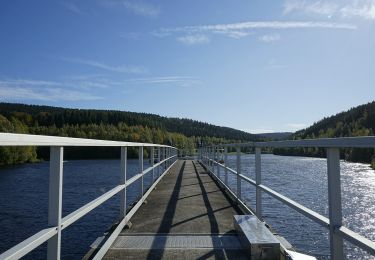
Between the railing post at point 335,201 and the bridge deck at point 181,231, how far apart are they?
4.88 ft

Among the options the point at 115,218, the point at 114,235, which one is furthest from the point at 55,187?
the point at 115,218

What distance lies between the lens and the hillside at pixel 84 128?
77.9 m

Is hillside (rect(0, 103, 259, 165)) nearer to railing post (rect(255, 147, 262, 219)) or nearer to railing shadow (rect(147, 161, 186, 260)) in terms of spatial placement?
railing shadow (rect(147, 161, 186, 260))

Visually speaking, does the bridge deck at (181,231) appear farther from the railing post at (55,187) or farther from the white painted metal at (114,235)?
the railing post at (55,187)

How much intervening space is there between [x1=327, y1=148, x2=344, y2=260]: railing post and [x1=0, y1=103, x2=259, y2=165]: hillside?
65.0 m

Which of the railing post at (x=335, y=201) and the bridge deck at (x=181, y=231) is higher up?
the railing post at (x=335, y=201)

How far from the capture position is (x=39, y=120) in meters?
121

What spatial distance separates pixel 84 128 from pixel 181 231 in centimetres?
11232

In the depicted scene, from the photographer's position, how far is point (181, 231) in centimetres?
485

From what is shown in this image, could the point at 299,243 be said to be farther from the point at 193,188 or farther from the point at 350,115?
the point at 350,115

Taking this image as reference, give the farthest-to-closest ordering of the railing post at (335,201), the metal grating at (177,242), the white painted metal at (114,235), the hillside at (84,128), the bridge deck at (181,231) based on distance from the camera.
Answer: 1. the hillside at (84,128)
2. the metal grating at (177,242)
3. the bridge deck at (181,231)
4. the white painted metal at (114,235)
5. the railing post at (335,201)

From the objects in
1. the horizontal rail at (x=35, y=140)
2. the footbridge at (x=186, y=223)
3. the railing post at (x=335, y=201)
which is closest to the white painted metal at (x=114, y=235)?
the footbridge at (x=186, y=223)

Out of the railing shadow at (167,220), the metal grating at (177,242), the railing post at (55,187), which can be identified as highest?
the railing post at (55,187)

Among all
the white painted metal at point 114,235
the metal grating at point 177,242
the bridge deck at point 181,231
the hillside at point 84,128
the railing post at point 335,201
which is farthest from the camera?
the hillside at point 84,128
